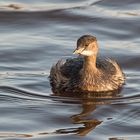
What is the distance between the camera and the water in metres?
11.1

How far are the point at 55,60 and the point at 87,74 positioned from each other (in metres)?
1.34

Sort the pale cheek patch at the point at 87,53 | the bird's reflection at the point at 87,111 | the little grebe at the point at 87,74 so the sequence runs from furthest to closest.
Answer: the little grebe at the point at 87,74, the pale cheek patch at the point at 87,53, the bird's reflection at the point at 87,111

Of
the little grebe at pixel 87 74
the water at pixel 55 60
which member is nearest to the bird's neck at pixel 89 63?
the little grebe at pixel 87 74

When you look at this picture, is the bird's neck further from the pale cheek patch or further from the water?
the water

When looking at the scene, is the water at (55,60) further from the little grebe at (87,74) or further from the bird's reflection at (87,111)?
the little grebe at (87,74)

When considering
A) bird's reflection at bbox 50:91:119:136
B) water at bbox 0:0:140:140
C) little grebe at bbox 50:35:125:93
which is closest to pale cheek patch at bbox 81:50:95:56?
little grebe at bbox 50:35:125:93

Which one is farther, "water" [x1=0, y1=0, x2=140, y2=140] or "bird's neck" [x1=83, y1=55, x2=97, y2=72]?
"bird's neck" [x1=83, y1=55, x2=97, y2=72]

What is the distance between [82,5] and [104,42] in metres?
3.36

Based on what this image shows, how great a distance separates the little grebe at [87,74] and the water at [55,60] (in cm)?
21

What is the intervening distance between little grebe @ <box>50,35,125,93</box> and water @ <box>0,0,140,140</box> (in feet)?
0.68

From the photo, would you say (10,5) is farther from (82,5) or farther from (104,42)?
(104,42)

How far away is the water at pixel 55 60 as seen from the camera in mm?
11055

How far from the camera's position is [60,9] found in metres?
18.6

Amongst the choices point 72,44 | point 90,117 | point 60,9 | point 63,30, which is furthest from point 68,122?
point 60,9
